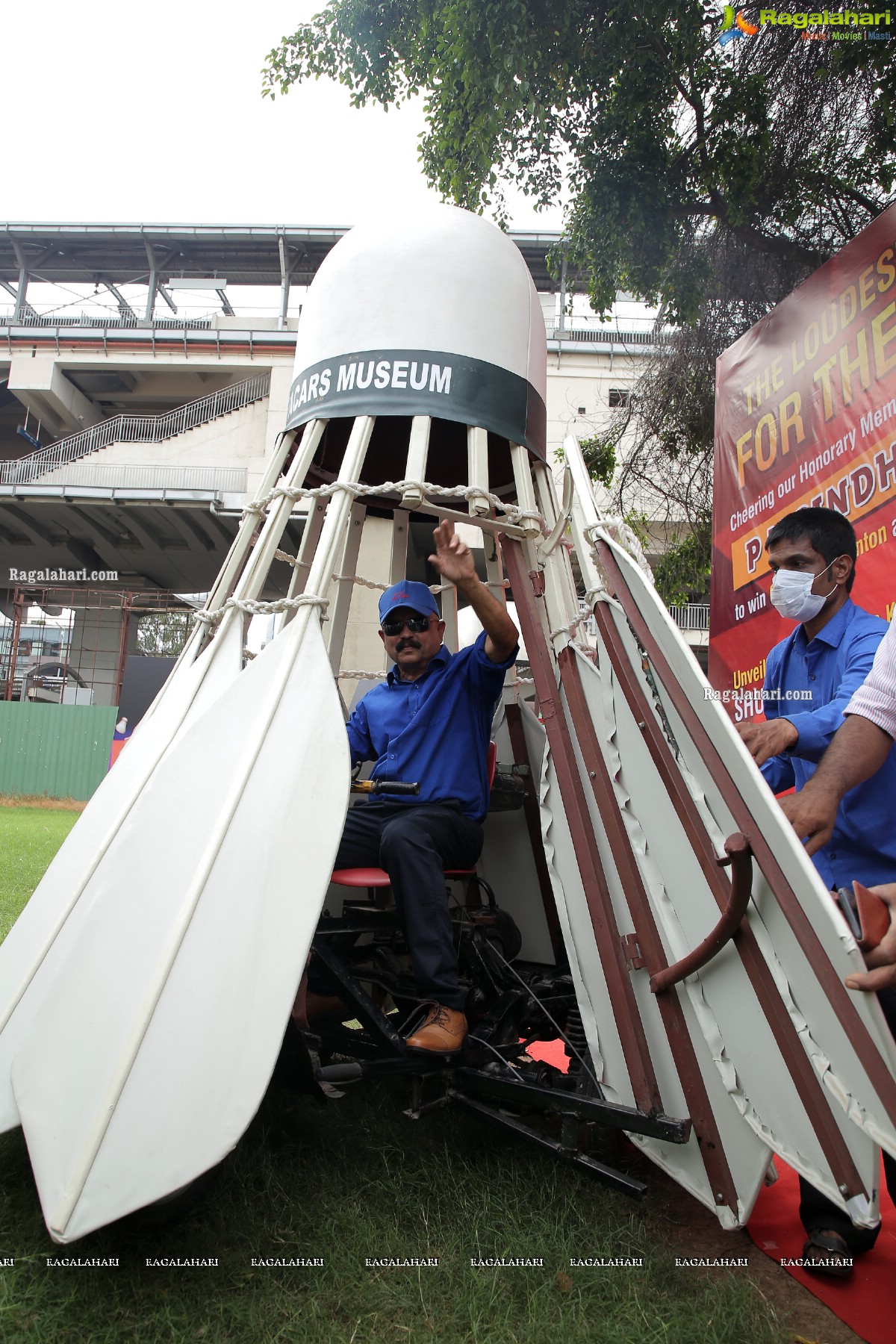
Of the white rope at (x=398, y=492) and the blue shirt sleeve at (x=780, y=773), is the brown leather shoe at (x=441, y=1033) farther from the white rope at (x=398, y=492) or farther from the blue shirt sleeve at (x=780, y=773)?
the white rope at (x=398, y=492)

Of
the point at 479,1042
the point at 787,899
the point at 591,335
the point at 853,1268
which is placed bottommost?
the point at 853,1268

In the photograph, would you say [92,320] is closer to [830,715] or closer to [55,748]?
[55,748]

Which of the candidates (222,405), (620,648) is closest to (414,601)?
(620,648)

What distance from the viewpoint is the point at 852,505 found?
380 centimetres

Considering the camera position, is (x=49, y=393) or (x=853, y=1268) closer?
(x=853, y=1268)

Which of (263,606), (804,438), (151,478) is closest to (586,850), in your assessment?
(263,606)

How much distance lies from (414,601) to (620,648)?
108 centimetres

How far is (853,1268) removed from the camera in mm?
2178

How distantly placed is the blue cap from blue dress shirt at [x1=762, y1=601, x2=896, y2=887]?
1399 millimetres

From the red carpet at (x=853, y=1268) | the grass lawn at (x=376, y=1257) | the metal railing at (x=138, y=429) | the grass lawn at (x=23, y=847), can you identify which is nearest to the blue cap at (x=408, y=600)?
the grass lawn at (x=376, y=1257)

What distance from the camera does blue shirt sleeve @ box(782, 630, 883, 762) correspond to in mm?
2287

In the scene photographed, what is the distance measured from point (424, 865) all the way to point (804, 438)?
2.95 meters

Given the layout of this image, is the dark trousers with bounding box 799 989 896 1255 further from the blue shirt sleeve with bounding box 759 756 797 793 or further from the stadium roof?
the stadium roof

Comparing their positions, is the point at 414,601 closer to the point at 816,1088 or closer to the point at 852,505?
the point at 852,505
